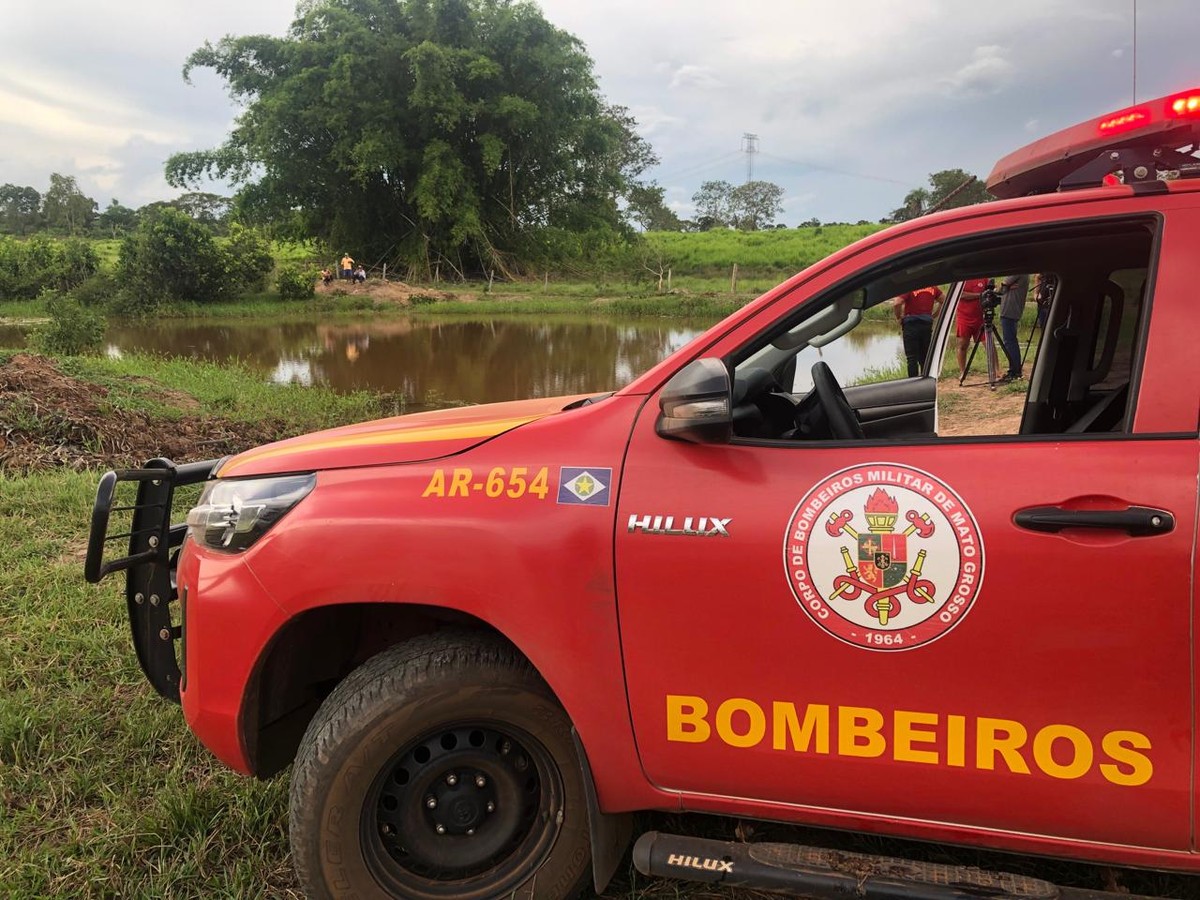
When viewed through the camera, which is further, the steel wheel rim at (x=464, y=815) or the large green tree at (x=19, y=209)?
the large green tree at (x=19, y=209)

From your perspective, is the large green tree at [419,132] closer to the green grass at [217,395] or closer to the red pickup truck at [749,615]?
the green grass at [217,395]

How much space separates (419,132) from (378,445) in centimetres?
3764

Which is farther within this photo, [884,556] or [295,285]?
[295,285]

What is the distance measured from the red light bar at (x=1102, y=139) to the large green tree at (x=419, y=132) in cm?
3467

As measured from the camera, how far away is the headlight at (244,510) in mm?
2080

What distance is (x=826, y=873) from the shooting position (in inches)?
70.2

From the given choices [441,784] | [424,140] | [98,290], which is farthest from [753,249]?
[441,784]

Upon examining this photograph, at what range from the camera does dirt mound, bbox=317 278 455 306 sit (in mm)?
32000

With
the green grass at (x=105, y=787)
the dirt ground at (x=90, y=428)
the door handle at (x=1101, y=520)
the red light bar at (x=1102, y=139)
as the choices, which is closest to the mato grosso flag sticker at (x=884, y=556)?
the door handle at (x=1101, y=520)

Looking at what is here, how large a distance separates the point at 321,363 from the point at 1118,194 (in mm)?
16850

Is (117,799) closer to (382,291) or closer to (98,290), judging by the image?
(382,291)

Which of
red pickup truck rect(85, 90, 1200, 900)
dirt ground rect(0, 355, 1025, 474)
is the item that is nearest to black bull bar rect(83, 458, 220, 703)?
red pickup truck rect(85, 90, 1200, 900)

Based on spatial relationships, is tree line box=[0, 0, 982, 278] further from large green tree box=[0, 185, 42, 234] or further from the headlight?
large green tree box=[0, 185, 42, 234]

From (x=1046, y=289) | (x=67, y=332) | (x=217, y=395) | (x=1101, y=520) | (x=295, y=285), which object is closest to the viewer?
(x=1101, y=520)
